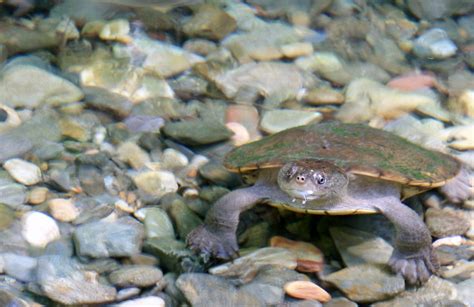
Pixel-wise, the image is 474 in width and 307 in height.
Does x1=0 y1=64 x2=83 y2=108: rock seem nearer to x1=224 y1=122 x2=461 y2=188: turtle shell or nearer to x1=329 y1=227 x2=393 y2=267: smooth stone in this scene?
x1=224 y1=122 x2=461 y2=188: turtle shell

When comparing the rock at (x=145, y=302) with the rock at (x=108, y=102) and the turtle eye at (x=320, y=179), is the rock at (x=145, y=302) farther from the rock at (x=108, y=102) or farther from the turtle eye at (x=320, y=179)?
the rock at (x=108, y=102)

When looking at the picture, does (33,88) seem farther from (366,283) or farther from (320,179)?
(366,283)

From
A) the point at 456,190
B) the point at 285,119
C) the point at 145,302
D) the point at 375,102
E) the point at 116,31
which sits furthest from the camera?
the point at 116,31

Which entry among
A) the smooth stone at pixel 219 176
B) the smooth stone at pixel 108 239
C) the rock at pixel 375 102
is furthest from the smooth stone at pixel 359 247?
the rock at pixel 375 102

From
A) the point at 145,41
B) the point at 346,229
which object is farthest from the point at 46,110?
the point at 346,229

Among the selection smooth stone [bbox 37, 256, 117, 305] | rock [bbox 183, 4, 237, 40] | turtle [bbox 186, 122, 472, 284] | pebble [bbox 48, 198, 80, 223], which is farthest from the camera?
rock [bbox 183, 4, 237, 40]

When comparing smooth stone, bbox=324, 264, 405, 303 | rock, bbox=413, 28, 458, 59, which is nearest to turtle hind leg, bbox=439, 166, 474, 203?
smooth stone, bbox=324, 264, 405, 303

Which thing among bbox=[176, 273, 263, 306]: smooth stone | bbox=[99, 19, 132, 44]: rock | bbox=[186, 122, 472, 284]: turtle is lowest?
bbox=[176, 273, 263, 306]: smooth stone

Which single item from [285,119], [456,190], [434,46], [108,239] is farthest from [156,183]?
[434,46]
